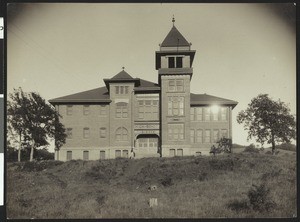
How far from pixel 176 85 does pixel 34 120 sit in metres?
12.4

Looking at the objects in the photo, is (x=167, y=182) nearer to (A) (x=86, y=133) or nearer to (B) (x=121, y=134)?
(B) (x=121, y=134)

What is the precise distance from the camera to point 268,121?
41188 mm

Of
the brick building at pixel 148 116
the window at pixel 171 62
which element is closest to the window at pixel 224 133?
the brick building at pixel 148 116

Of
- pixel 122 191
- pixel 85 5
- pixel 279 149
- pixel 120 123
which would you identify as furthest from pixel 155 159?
pixel 85 5

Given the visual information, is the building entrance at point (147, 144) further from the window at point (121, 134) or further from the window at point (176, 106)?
the window at point (176, 106)

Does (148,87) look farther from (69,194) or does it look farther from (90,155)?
(69,194)

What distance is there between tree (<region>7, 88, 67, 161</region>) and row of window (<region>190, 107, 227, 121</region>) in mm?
11527

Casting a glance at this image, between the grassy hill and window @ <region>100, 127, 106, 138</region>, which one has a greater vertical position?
window @ <region>100, 127, 106, 138</region>

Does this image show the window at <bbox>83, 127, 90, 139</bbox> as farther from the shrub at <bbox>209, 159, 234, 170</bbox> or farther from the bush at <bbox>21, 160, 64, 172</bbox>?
the shrub at <bbox>209, 159, 234, 170</bbox>

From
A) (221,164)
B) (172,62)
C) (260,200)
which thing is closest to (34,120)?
(172,62)

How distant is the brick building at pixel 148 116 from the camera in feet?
137

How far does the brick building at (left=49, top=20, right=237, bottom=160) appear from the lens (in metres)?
41.7

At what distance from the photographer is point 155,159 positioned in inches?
1556

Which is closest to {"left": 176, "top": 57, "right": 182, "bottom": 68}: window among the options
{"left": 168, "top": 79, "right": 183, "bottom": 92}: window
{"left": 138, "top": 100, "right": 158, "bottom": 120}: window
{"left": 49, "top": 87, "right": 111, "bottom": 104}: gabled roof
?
{"left": 168, "top": 79, "right": 183, "bottom": 92}: window
